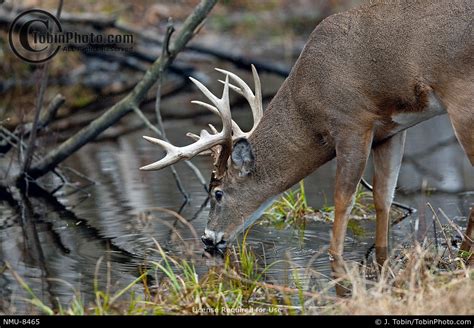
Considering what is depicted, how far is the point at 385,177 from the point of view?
779 cm

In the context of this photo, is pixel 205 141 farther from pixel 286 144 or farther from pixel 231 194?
pixel 286 144

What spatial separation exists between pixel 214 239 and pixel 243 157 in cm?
70

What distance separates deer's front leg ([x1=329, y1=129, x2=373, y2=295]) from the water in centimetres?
15

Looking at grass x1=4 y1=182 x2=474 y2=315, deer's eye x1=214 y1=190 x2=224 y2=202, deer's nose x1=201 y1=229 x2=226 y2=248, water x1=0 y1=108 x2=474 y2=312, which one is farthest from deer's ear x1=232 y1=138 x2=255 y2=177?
grass x1=4 y1=182 x2=474 y2=315

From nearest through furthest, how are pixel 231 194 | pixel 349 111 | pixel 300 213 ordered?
pixel 349 111 < pixel 231 194 < pixel 300 213

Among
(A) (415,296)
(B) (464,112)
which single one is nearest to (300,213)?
(B) (464,112)

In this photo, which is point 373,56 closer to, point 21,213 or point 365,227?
point 365,227

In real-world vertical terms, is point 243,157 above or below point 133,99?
below

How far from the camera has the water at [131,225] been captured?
274 inches

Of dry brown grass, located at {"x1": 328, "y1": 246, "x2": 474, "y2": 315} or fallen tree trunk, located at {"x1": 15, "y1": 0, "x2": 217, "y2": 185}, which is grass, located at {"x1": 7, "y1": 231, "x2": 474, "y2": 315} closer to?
dry brown grass, located at {"x1": 328, "y1": 246, "x2": 474, "y2": 315}

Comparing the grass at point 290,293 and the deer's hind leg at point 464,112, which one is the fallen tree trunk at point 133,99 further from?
the deer's hind leg at point 464,112

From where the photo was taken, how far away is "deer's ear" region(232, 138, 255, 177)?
7.55 metres
